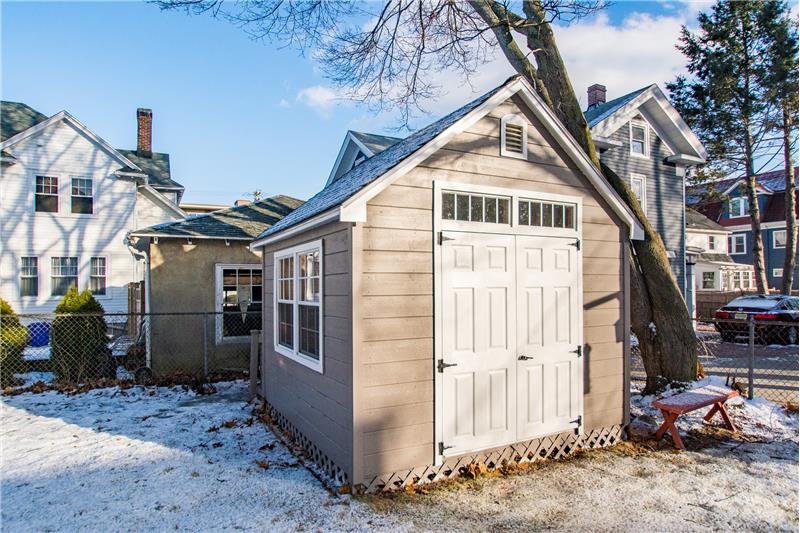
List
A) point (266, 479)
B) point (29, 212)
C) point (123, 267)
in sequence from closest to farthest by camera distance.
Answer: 1. point (266, 479)
2. point (29, 212)
3. point (123, 267)

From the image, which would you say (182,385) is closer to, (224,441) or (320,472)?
(224,441)

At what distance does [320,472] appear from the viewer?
193 inches

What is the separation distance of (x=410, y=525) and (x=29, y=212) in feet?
59.5

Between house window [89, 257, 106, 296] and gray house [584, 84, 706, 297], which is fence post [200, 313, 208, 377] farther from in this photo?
gray house [584, 84, 706, 297]

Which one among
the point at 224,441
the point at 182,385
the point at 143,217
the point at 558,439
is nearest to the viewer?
the point at 558,439

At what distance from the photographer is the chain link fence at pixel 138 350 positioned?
360 inches

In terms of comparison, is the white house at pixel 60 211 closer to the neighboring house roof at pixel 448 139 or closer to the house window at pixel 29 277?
the house window at pixel 29 277

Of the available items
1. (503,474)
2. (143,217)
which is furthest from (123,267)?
(503,474)

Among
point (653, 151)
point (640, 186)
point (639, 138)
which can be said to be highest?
point (639, 138)

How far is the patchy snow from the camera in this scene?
6.19 meters

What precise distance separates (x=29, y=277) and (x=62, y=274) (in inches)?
36.5

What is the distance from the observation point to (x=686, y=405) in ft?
18.0

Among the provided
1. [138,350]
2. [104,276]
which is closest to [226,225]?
[138,350]

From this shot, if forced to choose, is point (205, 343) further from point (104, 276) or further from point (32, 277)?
point (32, 277)
